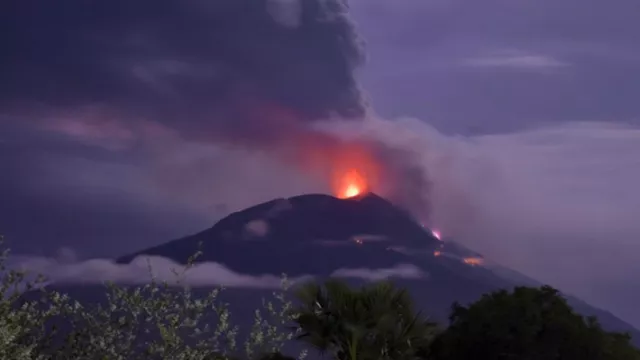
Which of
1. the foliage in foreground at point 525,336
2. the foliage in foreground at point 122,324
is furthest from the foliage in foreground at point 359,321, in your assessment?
the foliage in foreground at point 525,336

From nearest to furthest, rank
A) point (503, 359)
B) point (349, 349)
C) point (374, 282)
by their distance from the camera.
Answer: point (349, 349)
point (374, 282)
point (503, 359)

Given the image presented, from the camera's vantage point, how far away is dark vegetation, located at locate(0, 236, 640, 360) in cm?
2012

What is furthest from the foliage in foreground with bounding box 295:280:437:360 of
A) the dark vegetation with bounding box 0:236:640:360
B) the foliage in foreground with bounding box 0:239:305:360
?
the foliage in foreground with bounding box 0:239:305:360

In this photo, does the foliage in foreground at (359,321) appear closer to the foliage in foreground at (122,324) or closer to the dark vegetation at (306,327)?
the dark vegetation at (306,327)

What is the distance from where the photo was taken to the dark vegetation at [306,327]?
792 inches

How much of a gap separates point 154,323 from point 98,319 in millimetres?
1197

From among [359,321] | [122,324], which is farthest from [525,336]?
[122,324]

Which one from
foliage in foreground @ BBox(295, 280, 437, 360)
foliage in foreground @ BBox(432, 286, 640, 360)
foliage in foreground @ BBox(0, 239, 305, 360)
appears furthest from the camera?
foliage in foreground @ BBox(432, 286, 640, 360)

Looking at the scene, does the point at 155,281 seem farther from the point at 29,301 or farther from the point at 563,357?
the point at 563,357

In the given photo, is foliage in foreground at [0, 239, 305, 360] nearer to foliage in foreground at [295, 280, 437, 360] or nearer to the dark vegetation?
the dark vegetation

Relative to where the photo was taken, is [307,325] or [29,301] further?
[307,325]

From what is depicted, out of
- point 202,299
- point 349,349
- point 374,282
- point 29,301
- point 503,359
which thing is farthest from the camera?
point 503,359

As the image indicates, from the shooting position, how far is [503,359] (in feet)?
122

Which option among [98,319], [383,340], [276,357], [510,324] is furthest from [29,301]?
[510,324]
